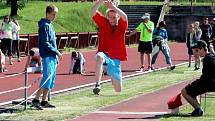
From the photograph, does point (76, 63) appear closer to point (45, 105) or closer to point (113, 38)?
point (113, 38)

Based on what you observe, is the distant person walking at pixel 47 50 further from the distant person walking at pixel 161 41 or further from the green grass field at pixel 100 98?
the distant person walking at pixel 161 41

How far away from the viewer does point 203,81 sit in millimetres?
12992

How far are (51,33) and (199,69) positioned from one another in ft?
40.1

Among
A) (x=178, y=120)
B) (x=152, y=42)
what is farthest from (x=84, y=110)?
(x=152, y=42)

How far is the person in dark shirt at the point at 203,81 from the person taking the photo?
42.1 feet

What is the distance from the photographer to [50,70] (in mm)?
13891

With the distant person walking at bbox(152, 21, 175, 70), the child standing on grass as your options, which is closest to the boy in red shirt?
the child standing on grass

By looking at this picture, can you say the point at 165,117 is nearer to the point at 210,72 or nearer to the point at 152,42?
the point at 210,72

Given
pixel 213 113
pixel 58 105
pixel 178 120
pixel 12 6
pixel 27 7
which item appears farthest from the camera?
pixel 27 7

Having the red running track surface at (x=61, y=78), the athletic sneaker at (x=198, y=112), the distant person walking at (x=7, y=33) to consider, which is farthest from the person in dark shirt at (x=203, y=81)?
the distant person walking at (x=7, y=33)

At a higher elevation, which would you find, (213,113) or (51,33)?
(51,33)

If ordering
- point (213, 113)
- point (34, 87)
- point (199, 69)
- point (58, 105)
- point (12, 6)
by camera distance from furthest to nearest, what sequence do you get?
point (12, 6)
point (199, 69)
point (34, 87)
point (58, 105)
point (213, 113)

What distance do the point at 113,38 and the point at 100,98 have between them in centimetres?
205

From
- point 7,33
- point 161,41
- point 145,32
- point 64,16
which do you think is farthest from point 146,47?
point 64,16
